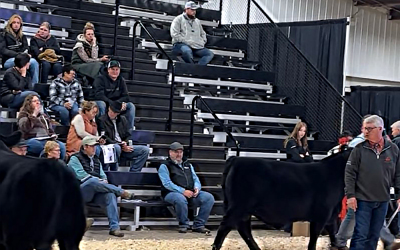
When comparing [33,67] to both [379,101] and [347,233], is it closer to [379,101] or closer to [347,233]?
[347,233]

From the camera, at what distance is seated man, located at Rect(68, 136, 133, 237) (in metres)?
9.98

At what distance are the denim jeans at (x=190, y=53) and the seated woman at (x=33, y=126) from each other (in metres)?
5.02

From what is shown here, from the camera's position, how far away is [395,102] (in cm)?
1705

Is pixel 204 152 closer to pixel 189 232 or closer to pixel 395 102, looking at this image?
pixel 189 232

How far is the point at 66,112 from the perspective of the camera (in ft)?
37.0

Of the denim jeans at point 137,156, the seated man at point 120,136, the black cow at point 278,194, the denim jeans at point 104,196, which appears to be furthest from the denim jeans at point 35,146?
the black cow at point 278,194

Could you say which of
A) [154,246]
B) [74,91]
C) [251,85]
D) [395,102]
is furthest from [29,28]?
[395,102]

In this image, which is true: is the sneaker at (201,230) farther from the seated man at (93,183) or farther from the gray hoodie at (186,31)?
the gray hoodie at (186,31)

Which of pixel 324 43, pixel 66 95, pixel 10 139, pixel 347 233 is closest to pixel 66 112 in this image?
pixel 66 95

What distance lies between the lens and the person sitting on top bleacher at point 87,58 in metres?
12.4

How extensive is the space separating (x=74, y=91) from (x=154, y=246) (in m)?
3.43

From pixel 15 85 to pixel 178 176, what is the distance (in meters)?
2.78

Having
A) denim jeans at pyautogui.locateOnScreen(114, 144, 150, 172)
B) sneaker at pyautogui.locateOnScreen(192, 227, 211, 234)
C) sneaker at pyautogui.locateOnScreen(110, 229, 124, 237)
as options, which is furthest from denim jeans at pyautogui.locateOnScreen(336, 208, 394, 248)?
denim jeans at pyautogui.locateOnScreen(114, 144, 150, 172)

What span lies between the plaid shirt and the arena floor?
2113mm
